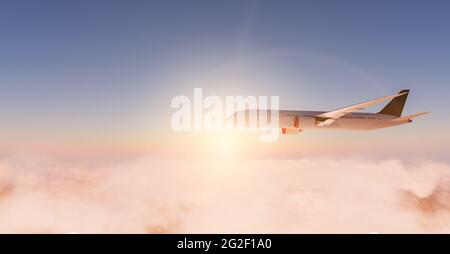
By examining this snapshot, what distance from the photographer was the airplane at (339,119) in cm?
7038

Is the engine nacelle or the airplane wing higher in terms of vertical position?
the airplane wing

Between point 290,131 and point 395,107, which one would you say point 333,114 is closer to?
point 290,131

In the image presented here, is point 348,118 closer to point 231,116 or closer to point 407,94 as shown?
point 407,94

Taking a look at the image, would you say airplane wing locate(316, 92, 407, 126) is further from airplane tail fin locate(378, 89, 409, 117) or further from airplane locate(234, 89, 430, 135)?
airplane tail fin locate(378, 89, 409, 117)

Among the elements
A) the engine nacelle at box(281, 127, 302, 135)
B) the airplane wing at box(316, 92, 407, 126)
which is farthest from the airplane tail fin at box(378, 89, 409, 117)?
the engine nacelle at box(281, 127, 302, 135)

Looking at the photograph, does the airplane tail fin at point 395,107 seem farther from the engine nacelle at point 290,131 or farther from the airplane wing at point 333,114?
the engine nacelle at point 290,131

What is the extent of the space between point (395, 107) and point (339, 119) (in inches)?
755

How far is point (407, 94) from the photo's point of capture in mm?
80812

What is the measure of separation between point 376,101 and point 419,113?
1170 cm

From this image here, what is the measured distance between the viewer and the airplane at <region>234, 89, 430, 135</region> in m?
70.4

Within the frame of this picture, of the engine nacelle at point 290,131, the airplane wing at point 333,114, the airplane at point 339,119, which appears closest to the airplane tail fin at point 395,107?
the airplane at point 339,119

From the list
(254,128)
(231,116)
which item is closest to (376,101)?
(254,128)

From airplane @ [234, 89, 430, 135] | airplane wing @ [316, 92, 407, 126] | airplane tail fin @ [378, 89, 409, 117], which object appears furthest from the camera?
airplane tail fin @ [378, 89, 409, 117]

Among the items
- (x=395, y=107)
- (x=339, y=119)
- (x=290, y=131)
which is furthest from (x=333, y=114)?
(x=395, y=107)
